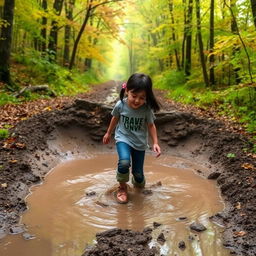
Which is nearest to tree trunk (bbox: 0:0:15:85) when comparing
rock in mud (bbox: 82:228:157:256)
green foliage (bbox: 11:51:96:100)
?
green foliage (bbox: 11:51:96:100)

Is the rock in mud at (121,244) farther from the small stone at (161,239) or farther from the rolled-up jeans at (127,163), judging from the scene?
the rolled-up jeans at (127,163)

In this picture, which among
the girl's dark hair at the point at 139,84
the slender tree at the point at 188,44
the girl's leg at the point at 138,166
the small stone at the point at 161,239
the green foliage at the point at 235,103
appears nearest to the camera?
the small stone at the point at 161,239

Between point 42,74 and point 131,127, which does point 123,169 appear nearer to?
point 131,127

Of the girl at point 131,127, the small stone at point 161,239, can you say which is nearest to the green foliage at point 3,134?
the girl at point 131,127

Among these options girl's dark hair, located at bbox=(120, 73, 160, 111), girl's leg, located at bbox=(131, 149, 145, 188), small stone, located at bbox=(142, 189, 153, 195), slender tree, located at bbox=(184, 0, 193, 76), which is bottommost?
small stone, located at bbox=(142, 189, 153, 195)

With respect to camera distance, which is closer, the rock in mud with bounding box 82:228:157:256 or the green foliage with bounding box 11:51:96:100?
the rock in mud with bounding box 82:228:157:256

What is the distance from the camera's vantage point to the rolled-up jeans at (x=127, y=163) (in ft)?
13.8

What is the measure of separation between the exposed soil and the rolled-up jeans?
99cm

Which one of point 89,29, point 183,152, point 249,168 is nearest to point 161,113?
point 183,152

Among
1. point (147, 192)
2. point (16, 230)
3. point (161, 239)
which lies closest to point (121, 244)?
point (161, 239)

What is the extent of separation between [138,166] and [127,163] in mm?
507

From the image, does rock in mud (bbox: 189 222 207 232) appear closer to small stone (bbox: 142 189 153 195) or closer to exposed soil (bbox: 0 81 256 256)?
exposed soil (bbox: 0 81 256 256)

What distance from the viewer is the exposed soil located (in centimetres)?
335

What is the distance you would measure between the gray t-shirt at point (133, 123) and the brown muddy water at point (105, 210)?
850 mm
